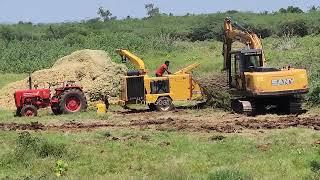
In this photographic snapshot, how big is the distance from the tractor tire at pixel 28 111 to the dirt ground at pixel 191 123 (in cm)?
256

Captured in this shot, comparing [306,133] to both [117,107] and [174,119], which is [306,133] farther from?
[117,107]

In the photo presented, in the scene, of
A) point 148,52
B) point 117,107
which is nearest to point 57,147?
point 117,107

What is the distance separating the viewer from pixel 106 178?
1259 cm

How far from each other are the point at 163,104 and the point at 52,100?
4.18m

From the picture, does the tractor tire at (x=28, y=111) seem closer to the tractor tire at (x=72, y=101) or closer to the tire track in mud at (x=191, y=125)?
the tractor tire at (x=72, y=101)

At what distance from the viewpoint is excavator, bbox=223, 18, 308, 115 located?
2112 cm

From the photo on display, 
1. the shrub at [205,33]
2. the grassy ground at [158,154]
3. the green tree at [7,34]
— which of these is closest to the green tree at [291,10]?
the shrub at [205,33]

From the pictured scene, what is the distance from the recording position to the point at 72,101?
23672 millimetres

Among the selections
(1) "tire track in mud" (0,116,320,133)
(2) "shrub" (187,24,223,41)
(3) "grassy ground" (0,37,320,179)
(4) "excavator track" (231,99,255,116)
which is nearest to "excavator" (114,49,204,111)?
(4) "excavator track" (231,99,255,116)

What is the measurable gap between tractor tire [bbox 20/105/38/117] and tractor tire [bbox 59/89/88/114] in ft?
3.21

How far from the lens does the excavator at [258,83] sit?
21.1 meters

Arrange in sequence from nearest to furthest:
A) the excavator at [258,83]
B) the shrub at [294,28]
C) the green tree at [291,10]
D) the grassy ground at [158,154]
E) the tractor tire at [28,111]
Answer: the grassy ground at [158,154] → the excavator at [258,83] → the tractor tire at [28,111] → the shrub at [294,28] → the green tree at [291,10]

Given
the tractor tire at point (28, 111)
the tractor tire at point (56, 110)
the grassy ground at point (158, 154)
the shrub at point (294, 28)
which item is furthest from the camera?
the shrub at point (294, 28)

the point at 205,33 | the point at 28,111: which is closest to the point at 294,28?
the point at 205,33
